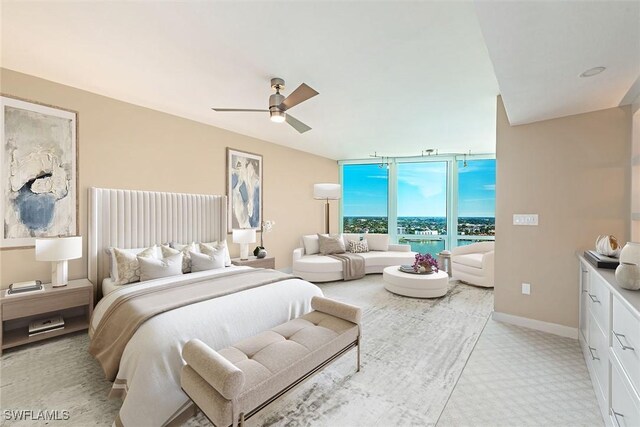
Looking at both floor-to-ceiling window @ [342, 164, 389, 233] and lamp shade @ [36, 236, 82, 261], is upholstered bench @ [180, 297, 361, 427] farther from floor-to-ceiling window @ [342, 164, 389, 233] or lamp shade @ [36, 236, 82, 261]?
floor-to-ceiling window @ [342, 164, 389, 233]

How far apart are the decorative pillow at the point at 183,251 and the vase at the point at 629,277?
3.90 m

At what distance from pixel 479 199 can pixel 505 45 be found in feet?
17.9

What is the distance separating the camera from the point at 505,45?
171 centimetres

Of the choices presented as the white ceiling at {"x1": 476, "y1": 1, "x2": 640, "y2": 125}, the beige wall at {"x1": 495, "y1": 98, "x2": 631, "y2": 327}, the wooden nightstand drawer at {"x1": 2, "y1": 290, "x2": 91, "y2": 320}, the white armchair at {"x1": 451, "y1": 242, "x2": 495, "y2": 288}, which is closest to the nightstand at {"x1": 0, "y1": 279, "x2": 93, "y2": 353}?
the wooden nightstand drawer at {"x1": 2, "y1": 290, "x2": 91, "y2": 320}

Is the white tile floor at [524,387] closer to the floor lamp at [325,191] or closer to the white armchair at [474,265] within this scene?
the white armchair at [474,265]

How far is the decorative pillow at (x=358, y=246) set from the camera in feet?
20.2

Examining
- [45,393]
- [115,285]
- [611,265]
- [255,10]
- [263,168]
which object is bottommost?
[45,393]

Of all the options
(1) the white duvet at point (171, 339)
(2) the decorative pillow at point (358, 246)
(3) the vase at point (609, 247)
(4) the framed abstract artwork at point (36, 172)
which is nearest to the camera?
(1) the white duvet at point (171, 339)

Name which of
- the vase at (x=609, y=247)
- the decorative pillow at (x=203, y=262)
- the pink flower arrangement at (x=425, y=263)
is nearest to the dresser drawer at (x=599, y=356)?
the vase at (x=609, y=247)

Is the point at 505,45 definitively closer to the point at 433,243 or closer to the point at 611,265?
the point at 611,265

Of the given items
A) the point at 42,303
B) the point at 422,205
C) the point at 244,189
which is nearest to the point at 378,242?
the point at 422,205

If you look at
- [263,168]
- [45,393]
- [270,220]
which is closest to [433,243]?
[270,220]

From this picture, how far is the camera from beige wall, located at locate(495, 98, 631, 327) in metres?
2.72

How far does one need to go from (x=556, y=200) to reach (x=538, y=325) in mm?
1419
